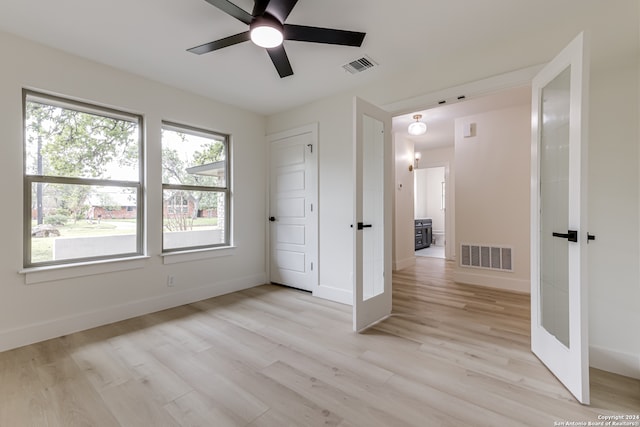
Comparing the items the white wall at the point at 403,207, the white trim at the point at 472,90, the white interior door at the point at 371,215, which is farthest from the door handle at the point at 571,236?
the white wall at the point at 403,207

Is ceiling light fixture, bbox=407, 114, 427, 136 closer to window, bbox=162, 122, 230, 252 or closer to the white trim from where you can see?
the white trim

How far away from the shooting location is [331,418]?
1.53m

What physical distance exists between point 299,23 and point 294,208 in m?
2.41

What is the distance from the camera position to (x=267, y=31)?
1.93 metres

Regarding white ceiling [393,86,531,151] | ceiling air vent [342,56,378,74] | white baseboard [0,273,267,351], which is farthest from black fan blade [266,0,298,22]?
white baseboard [0,273,267,351]

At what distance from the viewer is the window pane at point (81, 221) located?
8.49 ft

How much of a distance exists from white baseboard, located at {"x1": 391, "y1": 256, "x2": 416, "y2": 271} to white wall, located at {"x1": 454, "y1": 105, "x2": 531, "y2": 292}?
1162mm

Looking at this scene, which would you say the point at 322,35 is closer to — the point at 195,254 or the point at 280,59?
the point at 280,59

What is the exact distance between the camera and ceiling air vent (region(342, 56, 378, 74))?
2.81m

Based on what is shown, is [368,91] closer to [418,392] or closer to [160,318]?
[418,392]

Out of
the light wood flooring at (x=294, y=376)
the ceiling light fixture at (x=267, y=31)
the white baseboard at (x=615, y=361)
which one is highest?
the ceiling light fixture at (x=267, y=31)

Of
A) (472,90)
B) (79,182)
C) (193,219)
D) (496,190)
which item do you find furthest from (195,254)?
(496,190)

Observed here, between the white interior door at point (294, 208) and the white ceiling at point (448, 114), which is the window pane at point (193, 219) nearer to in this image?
the white interior door at point (294, 208)

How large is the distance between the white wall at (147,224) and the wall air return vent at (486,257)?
336 centimetres
